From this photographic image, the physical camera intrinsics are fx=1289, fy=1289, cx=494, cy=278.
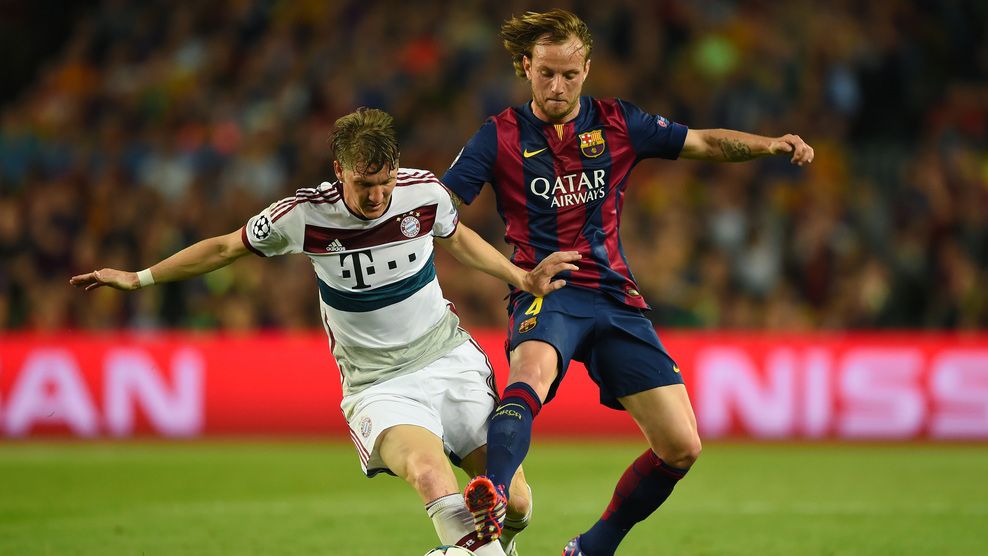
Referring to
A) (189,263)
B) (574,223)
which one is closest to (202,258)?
(189,263)

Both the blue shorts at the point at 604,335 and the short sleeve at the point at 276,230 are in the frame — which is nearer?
the short sleeve at the point at 276,230

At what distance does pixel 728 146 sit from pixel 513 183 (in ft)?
3.46

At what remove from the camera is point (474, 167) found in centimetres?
605

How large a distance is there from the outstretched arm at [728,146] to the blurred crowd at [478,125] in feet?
23.8

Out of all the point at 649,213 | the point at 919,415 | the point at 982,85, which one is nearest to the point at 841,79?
the point at 982,85

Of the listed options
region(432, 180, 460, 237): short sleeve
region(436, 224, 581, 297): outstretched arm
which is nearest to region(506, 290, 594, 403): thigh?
region(436, 224, 581, 297): outstretched arm

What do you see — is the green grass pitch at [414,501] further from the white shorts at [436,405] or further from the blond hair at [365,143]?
the blond hair at [365,143]

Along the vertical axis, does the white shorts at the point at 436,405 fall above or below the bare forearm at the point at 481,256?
below

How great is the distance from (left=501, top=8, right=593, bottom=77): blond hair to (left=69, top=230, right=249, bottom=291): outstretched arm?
1585 millimetres

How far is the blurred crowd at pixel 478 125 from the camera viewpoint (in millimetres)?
13758

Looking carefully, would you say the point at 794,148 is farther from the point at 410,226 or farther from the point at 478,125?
the point at 478,125

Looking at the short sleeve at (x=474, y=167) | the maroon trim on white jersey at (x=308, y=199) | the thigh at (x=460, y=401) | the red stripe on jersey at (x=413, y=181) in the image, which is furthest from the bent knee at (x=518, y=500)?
the maroon trim on white jersey at (x=308, y=199)

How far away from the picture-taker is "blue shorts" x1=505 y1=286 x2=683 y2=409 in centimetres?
592

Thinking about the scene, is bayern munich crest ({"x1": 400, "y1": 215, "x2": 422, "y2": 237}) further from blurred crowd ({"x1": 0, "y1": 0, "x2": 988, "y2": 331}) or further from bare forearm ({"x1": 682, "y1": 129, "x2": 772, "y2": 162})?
blurred crowd ({"x1": 0, "y1": 0, "x2": 988, "y2": 331})
